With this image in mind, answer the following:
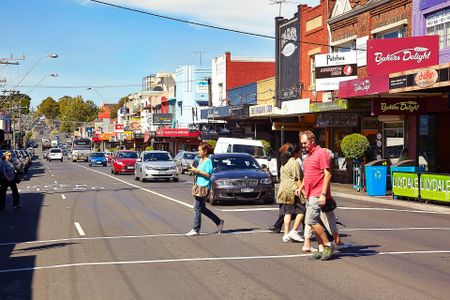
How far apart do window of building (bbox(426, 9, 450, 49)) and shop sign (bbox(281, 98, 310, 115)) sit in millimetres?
7848

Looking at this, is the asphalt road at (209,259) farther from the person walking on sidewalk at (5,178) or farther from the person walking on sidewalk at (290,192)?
the person walking on sidewalk at (5,178)

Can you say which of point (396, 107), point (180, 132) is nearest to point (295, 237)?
point (396, 107)

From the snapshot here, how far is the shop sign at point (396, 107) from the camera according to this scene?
23.4 metres

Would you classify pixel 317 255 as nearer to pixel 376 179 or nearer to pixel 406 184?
pixel 406 184

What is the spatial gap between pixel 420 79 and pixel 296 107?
12.4m

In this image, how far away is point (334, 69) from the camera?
88.0ft

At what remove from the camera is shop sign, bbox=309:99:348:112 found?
2580cm

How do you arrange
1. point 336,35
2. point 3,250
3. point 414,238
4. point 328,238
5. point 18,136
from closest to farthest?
point 328,238 → point 3,250 → point 414,238 → point 336,35 → point 18,136

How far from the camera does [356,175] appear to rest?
81.1ft

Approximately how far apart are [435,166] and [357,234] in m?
13.4

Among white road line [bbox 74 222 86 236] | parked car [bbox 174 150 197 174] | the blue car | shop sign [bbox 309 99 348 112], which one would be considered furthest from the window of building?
the blue car

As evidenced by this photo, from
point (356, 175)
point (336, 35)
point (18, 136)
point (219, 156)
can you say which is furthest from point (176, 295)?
point (18, 136)

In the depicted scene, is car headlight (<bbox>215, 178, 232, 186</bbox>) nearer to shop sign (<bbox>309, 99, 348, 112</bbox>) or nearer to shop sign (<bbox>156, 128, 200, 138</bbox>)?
shop sign (<bbox>309, 99, 348, 112</bbox>)

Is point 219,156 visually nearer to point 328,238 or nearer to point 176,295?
point 328,238
